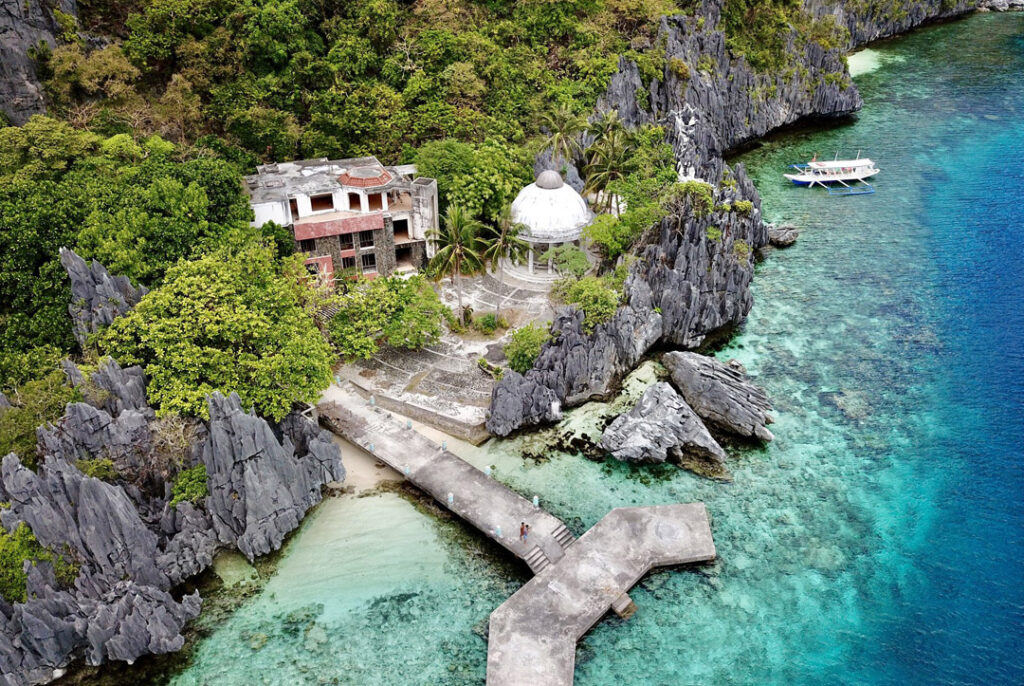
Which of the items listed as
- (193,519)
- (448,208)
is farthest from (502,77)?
(193,519)

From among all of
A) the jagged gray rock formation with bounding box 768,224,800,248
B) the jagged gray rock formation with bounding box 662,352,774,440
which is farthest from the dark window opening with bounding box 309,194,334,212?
the jagged gray rock formation with bounding box 768,224,800,248

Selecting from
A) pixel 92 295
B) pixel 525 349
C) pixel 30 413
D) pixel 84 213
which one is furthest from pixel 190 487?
pixel 525 349

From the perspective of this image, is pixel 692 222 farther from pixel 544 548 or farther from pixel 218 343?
pixel 218 343

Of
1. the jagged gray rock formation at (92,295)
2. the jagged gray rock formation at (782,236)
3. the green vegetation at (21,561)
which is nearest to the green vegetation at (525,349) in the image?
the jagged gray rock formation at (92,295)

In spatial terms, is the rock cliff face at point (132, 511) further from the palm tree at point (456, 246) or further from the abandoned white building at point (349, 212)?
the palm tree at point (456, 246)

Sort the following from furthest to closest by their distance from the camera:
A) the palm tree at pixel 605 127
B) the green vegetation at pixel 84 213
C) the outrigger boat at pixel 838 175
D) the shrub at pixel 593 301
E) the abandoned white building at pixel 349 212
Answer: the outrigger boat at pixel 838 175, the palm tree at pixel 605 127, the abandoned white building at pixel 349 212, the shrub at pixel 593 301, the green vegetation at pixel 84 213

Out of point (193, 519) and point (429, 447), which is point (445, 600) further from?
point (193, 519)
